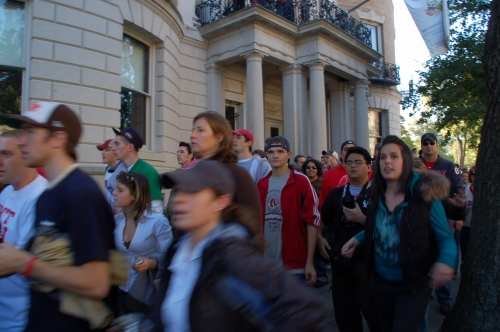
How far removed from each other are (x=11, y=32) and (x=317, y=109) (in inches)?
394

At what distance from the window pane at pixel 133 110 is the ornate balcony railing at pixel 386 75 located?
14.8 m

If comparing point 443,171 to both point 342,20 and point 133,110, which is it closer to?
point 133,110

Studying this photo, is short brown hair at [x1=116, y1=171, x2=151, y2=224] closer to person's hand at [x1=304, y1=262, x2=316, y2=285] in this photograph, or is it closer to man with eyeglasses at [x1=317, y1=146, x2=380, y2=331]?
person's hand at [x1=304, y1=262, x2=316, y2=285]

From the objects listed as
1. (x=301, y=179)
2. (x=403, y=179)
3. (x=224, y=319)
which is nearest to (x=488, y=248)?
(x=403, y=179)

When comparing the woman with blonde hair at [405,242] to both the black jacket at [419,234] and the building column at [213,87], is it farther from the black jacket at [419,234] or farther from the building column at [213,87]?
the building column at [213,87]

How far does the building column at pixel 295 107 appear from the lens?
13.8 meters

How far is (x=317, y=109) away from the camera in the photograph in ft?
46.0

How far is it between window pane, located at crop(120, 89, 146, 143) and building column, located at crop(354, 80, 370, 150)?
1036 centimetres

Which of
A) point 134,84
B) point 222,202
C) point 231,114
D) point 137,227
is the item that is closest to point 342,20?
point 231,114

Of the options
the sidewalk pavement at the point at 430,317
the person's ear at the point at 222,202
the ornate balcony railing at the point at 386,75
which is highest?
the ornate balcony railing at the point at 386,75

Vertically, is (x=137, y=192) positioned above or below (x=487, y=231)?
above

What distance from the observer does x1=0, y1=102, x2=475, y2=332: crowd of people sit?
1.26 metres

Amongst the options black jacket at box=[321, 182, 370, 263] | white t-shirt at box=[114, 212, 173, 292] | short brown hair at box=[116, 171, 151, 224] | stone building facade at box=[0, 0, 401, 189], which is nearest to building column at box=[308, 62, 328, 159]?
stone building facade at box=[0, 0, 401, 189]

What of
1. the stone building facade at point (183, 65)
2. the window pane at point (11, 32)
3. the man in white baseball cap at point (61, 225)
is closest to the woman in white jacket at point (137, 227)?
the man in white baseball cap at point (61, 225)
